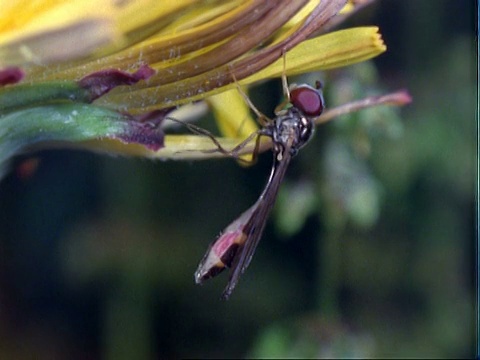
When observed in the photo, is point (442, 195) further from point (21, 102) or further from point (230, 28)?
point (21, 102)

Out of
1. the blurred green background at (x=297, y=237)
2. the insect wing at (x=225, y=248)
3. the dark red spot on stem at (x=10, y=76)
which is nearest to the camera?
the dark red spot on stem at (x=10, y=76)

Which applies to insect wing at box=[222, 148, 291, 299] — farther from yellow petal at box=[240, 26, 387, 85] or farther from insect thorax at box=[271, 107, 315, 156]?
yellow petal at box=[240, 26, 387, 85]

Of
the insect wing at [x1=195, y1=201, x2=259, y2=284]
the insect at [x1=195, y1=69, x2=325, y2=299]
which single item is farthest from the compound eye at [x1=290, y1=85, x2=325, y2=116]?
the insect wing at [x1=195, y1=201, x2=259, y2=284]

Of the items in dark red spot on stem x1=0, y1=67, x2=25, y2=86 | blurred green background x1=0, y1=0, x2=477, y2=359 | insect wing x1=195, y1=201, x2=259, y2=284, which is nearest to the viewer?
dark red spot on stem x1=0, y1=67, x2=25, y2=86

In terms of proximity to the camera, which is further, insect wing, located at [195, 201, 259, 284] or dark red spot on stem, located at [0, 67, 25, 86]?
insect wing, located at [195, 201, 259, 284]

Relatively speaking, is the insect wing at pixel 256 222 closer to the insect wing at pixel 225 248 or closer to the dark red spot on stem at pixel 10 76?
the insect wing at pixel 225 248

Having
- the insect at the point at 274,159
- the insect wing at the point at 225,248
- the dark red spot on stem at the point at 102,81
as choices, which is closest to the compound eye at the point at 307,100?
the insect at the point at 274,159

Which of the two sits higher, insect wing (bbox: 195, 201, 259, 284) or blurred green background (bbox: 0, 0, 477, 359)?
insect wing (bbox: 195, 201, 259, 284)

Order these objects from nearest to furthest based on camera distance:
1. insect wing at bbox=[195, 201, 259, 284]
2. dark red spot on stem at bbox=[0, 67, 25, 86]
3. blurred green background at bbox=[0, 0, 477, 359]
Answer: dark red spot on stem at bbox=[0, 67, 25, 86]
insect wing at bbox=[195, 201, 259, 284]
blurred green background at bbox=[0, 0, 477, 359]
